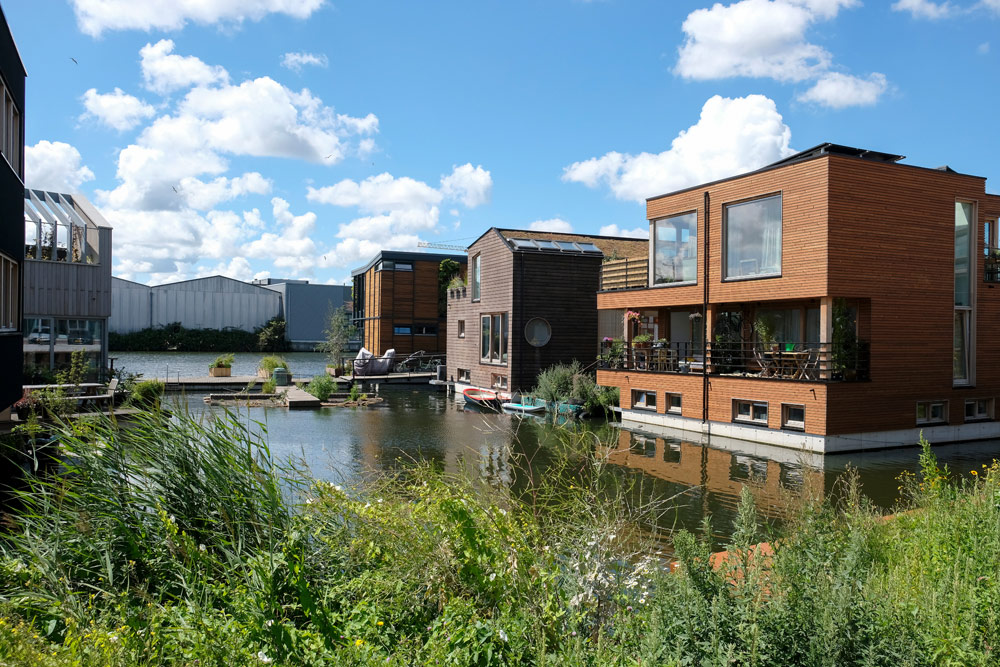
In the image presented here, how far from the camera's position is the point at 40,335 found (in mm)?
20547

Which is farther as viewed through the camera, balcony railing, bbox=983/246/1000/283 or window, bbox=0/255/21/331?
balcony railing, bbox=983/246/1000/283

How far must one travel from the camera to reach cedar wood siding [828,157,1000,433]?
14953mm

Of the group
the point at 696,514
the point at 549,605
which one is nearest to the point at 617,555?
the point at 549,605

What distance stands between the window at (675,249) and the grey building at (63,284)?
16.0 meters

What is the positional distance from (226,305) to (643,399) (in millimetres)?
A: 56308

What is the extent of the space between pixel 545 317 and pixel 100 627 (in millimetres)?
21853

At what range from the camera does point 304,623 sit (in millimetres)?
4238

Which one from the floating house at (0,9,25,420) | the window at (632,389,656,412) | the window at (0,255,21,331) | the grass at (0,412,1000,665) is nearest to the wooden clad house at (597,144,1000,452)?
the window at (632,389,656,412)

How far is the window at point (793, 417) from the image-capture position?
1520 cm

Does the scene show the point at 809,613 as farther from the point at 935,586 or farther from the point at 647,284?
the point at 647,284

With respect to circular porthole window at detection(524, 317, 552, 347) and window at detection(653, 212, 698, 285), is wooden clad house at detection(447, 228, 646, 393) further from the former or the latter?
window at detection(653, 212, 698, 285)

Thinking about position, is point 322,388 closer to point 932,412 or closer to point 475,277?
point 475,277

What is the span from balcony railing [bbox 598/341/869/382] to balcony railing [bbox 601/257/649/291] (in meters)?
1.95

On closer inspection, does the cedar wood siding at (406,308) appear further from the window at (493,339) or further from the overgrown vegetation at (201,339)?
the overgrown vegetation at (201,339)
